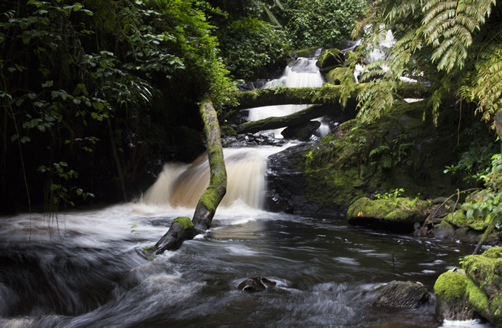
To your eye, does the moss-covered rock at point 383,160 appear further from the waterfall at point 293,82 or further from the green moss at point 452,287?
the waterfall at point 293,82

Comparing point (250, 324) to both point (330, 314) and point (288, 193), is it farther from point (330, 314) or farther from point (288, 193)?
point (288, 193)

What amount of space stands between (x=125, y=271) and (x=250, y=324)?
189 centimetres

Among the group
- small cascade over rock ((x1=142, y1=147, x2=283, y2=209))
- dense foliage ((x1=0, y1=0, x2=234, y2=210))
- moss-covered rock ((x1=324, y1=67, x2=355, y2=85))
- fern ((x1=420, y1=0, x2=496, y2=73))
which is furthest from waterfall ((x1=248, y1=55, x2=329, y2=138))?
fern ((x1=420, y1=0, x2=496, y2=73))

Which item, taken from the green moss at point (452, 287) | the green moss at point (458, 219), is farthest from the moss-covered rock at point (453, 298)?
the green moss at point (458, 219)

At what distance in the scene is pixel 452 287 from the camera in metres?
2.72

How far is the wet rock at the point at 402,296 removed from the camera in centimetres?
288

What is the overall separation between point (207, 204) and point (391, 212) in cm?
345

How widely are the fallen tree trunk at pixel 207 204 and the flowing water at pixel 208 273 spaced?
0.54 ft

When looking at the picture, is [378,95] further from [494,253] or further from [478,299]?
[478,299]

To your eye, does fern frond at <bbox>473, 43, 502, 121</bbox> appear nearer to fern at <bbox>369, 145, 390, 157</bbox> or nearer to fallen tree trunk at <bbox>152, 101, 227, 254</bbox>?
fern at <bbox>369, 145, 390, 157</bbox>

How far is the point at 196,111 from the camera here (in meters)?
10.6

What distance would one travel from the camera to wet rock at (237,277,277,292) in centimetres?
334

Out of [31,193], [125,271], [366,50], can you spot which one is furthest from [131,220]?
[366,50]

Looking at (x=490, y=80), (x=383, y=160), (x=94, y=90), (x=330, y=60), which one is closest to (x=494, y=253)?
(x=490, y=80)
